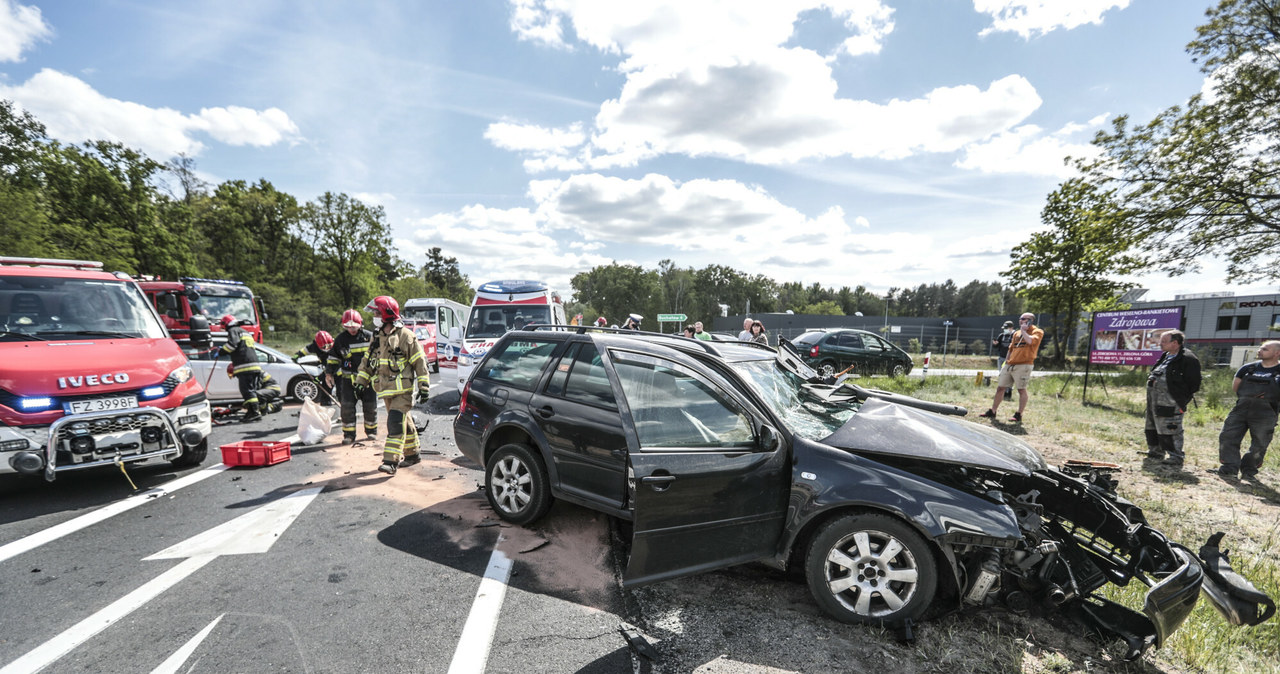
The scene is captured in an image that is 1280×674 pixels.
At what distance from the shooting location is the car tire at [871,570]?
2.55 meters

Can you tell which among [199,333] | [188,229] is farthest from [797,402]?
[188,229]

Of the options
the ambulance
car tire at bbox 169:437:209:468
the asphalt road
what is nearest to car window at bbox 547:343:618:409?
the asphalt road

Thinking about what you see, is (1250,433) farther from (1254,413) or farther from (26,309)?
(26,309)

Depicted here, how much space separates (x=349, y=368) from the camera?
656cm

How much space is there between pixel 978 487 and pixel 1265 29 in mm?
17188

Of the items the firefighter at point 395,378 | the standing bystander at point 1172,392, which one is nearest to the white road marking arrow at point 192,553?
the firefighter at point 395,378

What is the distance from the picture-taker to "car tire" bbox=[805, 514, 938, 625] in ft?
8.38

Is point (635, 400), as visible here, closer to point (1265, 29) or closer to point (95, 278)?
point (95, 278)

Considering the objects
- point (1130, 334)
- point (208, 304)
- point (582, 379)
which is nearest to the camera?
point (582, 379)

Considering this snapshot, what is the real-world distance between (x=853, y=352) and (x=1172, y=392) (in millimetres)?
8469

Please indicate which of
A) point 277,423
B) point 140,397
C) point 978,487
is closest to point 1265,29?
point 978,487

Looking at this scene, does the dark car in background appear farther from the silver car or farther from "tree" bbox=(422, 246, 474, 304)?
"tree" bbox=(422, 246, 474, 304)

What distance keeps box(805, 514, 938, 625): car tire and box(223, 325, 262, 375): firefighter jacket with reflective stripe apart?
9.24 meters

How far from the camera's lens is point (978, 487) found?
8.82 feet
